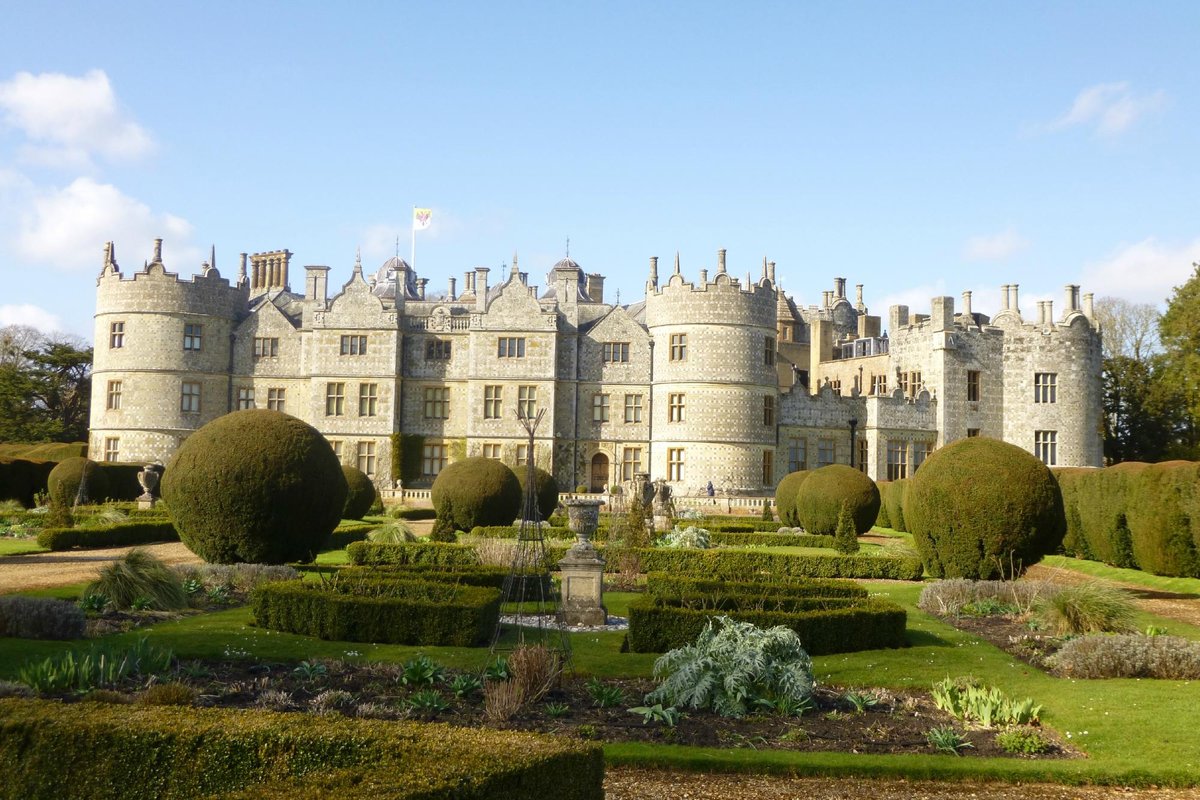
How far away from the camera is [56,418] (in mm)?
51375

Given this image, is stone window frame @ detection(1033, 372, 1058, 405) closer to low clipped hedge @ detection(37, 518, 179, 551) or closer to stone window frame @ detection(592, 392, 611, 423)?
stone window frame @ detection(592, 392, 611, 423)

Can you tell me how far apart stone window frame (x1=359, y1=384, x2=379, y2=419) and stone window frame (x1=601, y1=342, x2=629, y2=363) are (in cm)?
826

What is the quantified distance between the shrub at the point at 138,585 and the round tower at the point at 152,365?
26962mm

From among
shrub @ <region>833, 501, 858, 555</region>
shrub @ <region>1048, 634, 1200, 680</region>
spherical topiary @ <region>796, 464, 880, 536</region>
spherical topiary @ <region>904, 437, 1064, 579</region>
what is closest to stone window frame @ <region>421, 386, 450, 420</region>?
spherical topiary @ <region>796, 464, 880, 536</region>

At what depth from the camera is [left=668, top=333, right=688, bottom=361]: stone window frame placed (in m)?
38.5

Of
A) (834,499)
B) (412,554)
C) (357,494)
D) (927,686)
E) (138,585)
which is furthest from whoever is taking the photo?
(357,494)

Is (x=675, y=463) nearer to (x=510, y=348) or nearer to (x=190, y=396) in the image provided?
(x=510, y=348)

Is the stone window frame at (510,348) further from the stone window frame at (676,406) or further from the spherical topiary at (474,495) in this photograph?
the spherical topiary at (474,495)

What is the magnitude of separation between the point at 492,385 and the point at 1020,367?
18975 mm

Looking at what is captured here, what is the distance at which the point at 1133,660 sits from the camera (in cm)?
1080

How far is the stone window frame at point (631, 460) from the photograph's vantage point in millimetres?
39812

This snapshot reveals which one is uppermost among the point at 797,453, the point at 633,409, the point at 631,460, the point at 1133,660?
the point at 633,409

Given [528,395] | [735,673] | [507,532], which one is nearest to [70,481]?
[507,532]

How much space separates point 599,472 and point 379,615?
2780 cm
